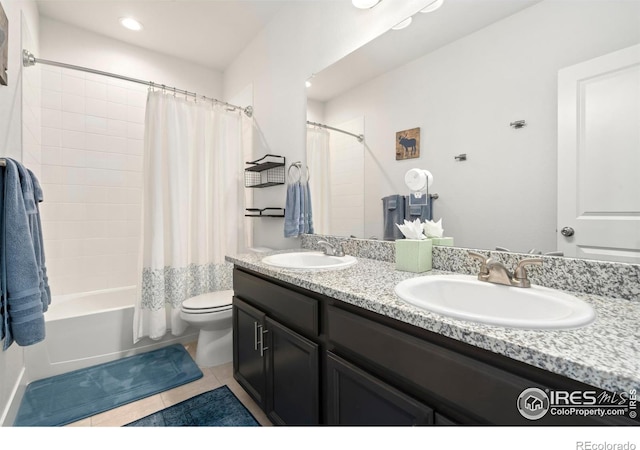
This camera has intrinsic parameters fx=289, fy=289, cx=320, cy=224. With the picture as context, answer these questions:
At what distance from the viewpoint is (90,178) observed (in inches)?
99.3

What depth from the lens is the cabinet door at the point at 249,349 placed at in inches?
55.4

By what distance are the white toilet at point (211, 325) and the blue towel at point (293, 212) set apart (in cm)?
69

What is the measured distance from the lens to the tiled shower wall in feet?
7.72

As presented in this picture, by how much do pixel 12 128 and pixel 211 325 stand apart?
159 cm


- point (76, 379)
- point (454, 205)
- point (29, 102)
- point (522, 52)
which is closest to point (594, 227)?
point (454, 205)

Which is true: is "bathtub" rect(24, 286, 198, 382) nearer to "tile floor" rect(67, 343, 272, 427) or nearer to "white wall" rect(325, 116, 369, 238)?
"tile floor" rect(67, 343, 272, 427)

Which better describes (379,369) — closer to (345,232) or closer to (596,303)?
(596,303)

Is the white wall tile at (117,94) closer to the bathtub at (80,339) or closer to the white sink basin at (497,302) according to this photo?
the bathtub at (80,339)

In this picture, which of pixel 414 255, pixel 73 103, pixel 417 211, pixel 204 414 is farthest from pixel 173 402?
pixel 73 103

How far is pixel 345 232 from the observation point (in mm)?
1723

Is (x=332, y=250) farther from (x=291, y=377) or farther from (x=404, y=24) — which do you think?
(x=404, y=24)

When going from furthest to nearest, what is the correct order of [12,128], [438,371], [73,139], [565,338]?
[73,139]
[12,128]
[438,371]
[565,338]

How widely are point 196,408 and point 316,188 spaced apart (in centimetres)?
144

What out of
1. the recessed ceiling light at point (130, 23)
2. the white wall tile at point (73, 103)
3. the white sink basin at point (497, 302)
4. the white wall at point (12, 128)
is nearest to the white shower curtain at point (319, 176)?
the white sink basin at point (497, 302)
